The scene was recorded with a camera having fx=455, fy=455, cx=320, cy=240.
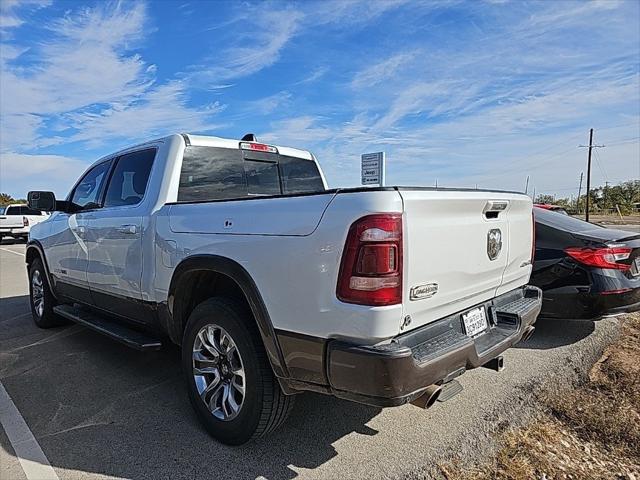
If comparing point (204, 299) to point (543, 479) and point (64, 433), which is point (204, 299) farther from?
point (543, 479)

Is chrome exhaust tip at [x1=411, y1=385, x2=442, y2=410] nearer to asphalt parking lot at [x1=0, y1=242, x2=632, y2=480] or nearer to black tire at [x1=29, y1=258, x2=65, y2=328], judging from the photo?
asphalt parking lot at [x1=0, y1=242, x2=632, y2=480]

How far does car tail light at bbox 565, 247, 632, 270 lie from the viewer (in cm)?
462

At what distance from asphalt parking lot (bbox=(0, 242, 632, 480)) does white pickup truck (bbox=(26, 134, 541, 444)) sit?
26 cm

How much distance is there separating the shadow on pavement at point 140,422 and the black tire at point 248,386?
15cm

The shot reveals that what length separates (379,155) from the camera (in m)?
8.08

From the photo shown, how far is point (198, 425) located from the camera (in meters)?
3.28

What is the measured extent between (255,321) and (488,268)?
154 centimetres

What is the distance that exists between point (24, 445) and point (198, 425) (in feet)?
3.70

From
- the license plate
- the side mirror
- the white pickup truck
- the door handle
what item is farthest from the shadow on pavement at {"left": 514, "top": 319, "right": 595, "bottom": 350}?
the side mirror

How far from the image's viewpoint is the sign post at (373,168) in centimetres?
794

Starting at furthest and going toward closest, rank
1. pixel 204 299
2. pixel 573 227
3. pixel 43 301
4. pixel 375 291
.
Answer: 1. pixel 43 301
2. pixel 573 227
3. pixel 204 299
4. pixel 375 291

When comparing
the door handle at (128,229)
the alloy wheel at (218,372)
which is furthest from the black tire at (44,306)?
the alloy wheel at (218,372)

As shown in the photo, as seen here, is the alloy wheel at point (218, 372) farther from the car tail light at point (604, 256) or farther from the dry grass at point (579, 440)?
the car tail light at point (604, 256)

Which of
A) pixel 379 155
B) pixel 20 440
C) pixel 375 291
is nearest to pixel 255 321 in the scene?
pixel 375 291
